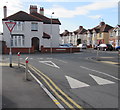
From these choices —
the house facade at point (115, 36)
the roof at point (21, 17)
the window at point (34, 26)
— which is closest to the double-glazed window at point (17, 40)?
the window at point (34, 26)

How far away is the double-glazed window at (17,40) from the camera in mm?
34531

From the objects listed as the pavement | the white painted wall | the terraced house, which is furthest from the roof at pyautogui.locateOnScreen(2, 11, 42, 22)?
the pavement

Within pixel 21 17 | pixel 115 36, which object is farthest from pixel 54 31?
pixel 115 36

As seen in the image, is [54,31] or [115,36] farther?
[115,36]

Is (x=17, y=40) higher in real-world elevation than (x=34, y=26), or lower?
lower

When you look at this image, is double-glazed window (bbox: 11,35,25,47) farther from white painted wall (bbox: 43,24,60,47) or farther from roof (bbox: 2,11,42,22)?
white painted wall (bbox: 43,24,60,47)

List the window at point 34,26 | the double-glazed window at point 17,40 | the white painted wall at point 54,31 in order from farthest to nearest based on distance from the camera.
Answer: the white painted wall at point 54,31
the window at point 34,26
the double-glazed window at point 17,40

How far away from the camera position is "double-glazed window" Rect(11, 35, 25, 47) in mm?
34531

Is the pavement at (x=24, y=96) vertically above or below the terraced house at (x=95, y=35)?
below

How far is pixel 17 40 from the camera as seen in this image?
34.8m

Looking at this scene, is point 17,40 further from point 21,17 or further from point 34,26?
point 21,17

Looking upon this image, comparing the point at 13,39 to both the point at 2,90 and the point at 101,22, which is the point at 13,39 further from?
the point at 101,22

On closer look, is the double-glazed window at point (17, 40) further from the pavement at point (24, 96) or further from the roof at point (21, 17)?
the pavement at point (24, 96)

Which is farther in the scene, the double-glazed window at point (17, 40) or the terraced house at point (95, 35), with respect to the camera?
the terraced house at point (95, 35)
